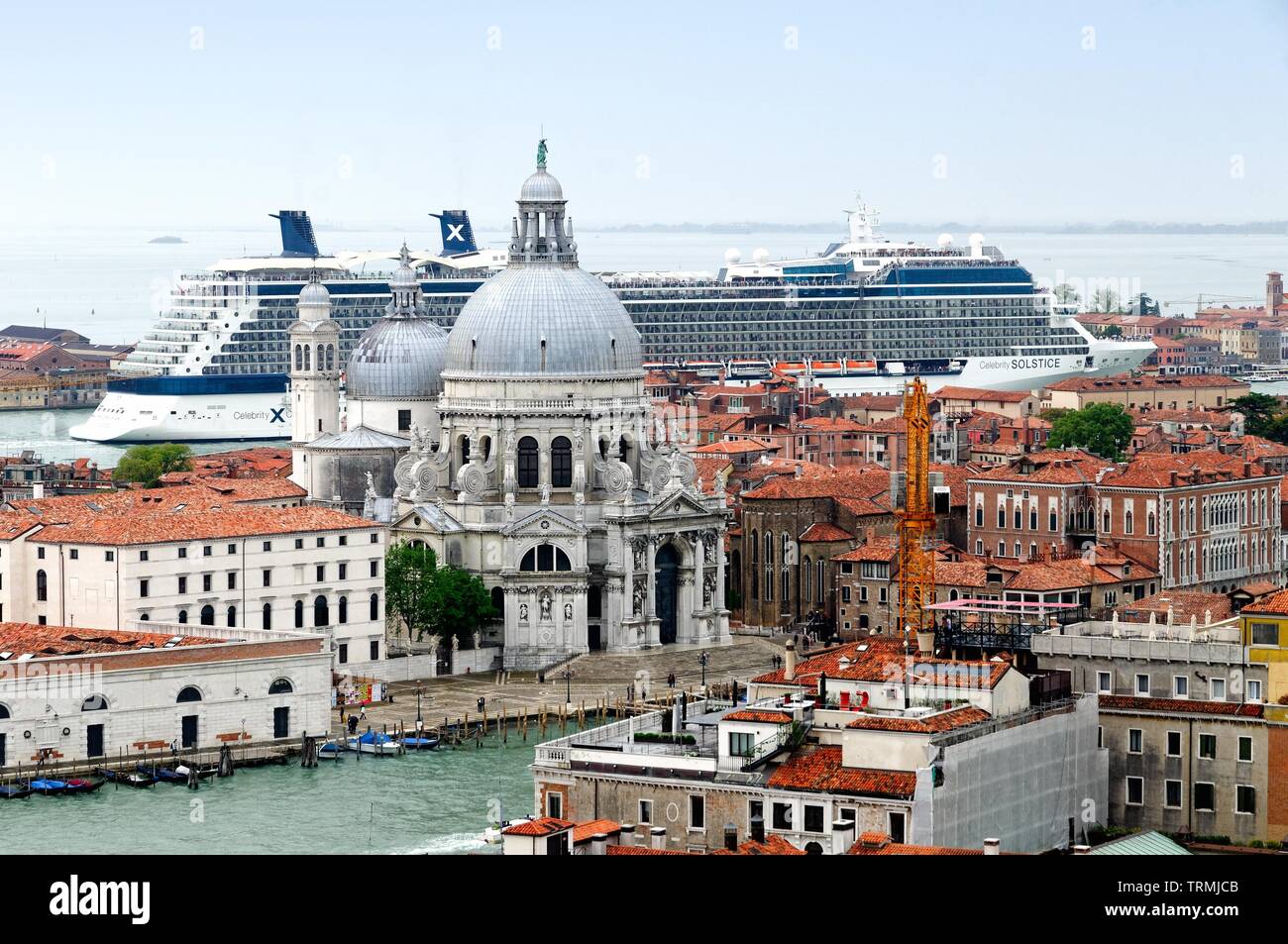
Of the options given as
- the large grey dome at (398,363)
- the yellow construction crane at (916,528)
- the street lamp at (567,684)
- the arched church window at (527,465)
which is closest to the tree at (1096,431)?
the large grey dome at (398,363)

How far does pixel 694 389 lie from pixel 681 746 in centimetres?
5744

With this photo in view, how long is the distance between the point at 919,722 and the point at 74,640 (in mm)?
13578

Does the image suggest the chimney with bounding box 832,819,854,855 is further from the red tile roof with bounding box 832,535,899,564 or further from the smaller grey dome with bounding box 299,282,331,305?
the smaller grey dome with bounding box 299,282,331,305

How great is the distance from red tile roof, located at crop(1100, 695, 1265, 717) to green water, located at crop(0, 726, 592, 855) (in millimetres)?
5426

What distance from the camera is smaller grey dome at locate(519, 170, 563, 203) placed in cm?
4497

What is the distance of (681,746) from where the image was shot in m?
21.6

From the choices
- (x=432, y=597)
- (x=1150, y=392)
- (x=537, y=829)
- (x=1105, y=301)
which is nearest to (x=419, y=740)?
(x=432, y=597)

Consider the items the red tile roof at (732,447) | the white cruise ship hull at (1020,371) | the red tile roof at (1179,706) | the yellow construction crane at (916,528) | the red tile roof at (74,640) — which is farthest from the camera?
the white cruise ship hull at (1020,371)

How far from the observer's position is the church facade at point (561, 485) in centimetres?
4184

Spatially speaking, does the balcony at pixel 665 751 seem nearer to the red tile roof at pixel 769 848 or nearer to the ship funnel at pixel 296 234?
the red tile roof at pixel 769 848

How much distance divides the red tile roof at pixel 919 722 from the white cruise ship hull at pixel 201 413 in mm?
66068

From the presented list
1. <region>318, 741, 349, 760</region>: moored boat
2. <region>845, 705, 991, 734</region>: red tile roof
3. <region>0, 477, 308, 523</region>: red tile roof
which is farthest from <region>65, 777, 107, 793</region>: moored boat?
<region>845, 705, 991, 734</region>: red tile roof
